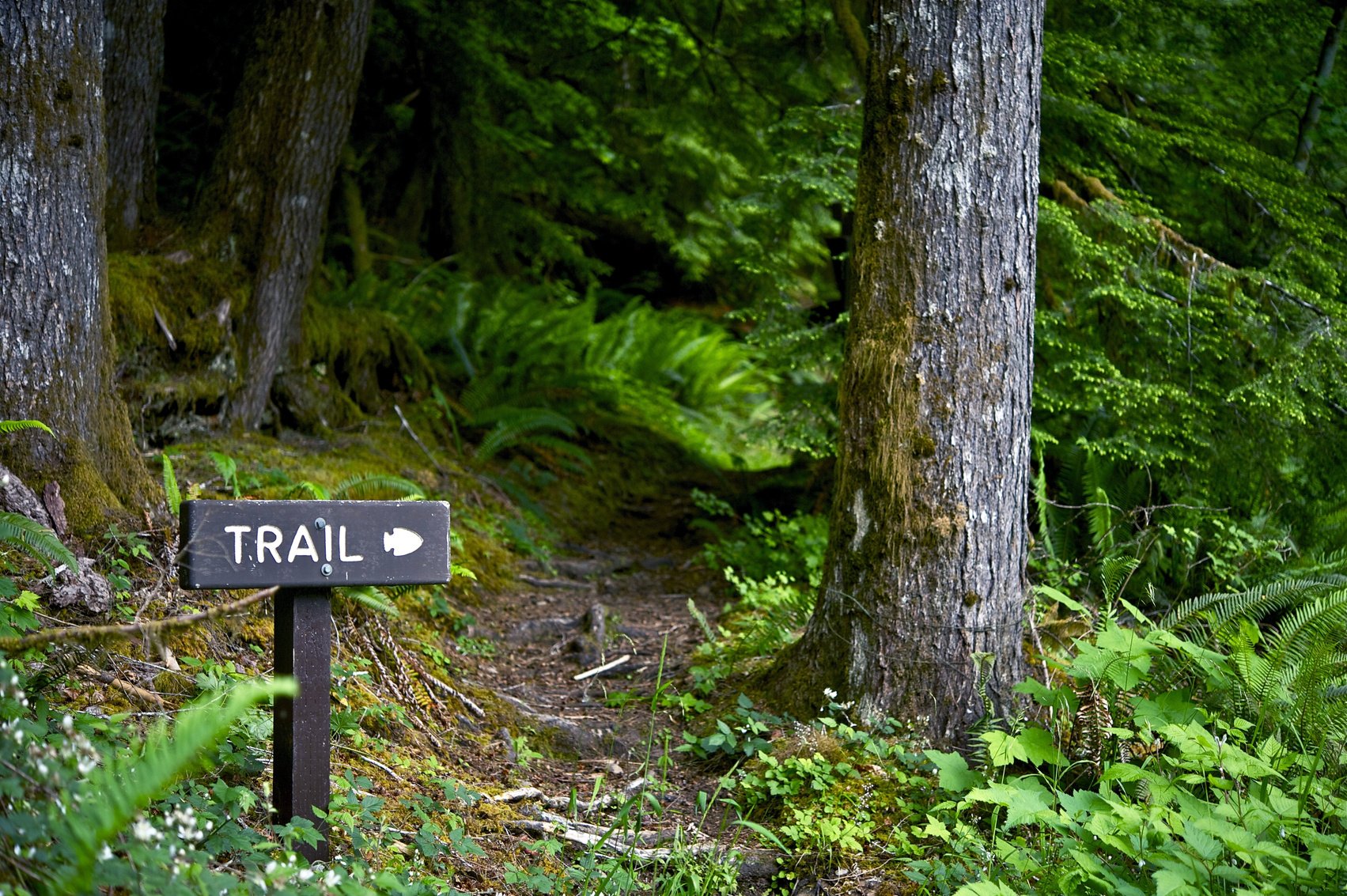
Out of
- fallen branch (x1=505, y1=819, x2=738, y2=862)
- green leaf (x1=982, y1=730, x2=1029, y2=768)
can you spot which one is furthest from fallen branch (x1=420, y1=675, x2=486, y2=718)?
green leaf (x1=982, y1=730, x2=1029, y2=768)

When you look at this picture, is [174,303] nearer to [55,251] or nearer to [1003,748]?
[55,251]

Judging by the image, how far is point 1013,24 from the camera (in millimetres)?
3221

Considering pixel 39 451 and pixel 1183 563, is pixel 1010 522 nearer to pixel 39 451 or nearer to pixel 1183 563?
pixel 1183 563

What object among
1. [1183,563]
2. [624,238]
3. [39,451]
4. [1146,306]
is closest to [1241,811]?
[1183,563]

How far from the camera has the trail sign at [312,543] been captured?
2.09 m

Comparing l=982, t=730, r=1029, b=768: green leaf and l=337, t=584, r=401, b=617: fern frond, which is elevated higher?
l=337, t=584, r=401, b=617: fern frond

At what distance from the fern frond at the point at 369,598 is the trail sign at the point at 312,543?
114cm

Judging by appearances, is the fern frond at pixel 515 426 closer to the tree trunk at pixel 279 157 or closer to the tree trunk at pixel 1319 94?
the tree trunk at pixel 279 157

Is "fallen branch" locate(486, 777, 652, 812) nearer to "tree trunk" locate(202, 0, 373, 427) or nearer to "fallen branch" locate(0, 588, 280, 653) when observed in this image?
"fallen branch" locate(0, 588, 280, 653)

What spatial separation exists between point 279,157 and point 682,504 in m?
3.81

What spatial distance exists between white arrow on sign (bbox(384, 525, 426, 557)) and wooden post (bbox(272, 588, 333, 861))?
19 cm

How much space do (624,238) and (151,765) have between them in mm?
12203

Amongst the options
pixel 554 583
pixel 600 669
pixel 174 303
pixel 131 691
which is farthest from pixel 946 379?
pixel 174 303

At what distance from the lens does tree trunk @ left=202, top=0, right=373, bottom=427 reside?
4793 mm
